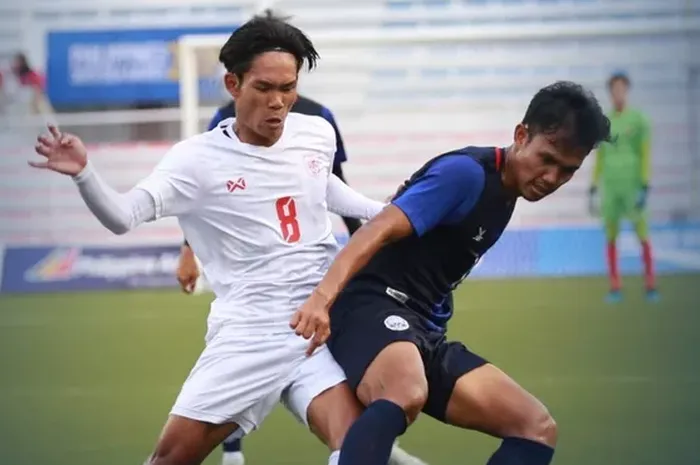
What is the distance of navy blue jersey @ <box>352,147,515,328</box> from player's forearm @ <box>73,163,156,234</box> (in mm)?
743

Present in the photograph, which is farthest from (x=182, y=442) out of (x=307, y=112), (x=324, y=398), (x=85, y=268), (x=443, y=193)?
(x=85, y=268)

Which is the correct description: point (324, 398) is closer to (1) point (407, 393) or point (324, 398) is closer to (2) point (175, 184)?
(1) point (407, 393)

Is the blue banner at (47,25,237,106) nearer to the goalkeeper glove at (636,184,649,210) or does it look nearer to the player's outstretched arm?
the goalkeeper glove at (636,184,649,210)

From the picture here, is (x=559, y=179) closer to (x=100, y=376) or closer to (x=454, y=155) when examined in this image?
(x=454, y=155)

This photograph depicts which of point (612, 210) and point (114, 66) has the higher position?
point (114, 66)

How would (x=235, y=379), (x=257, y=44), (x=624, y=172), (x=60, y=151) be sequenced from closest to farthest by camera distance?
(x=60, y=151) → (x=235, y=379) → (x=257, y=44) → (x=624, y=172)

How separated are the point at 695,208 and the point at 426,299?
1332cm

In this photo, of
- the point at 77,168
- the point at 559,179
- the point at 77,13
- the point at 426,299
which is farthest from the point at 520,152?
the point at 77,13

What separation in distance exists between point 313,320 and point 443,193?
61 cm

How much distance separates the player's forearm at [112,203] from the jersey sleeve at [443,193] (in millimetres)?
832

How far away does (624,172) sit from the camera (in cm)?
1387

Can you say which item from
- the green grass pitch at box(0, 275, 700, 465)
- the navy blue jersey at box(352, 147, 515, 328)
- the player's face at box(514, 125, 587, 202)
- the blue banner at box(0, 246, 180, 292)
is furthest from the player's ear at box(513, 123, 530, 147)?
the blue banner at box(0, 246, 180, 292)

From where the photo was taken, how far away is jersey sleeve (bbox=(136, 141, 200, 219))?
4.41m

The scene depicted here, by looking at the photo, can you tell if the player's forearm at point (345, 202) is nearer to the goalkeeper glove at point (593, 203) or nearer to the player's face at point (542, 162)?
the player's face at point (542, 162)
